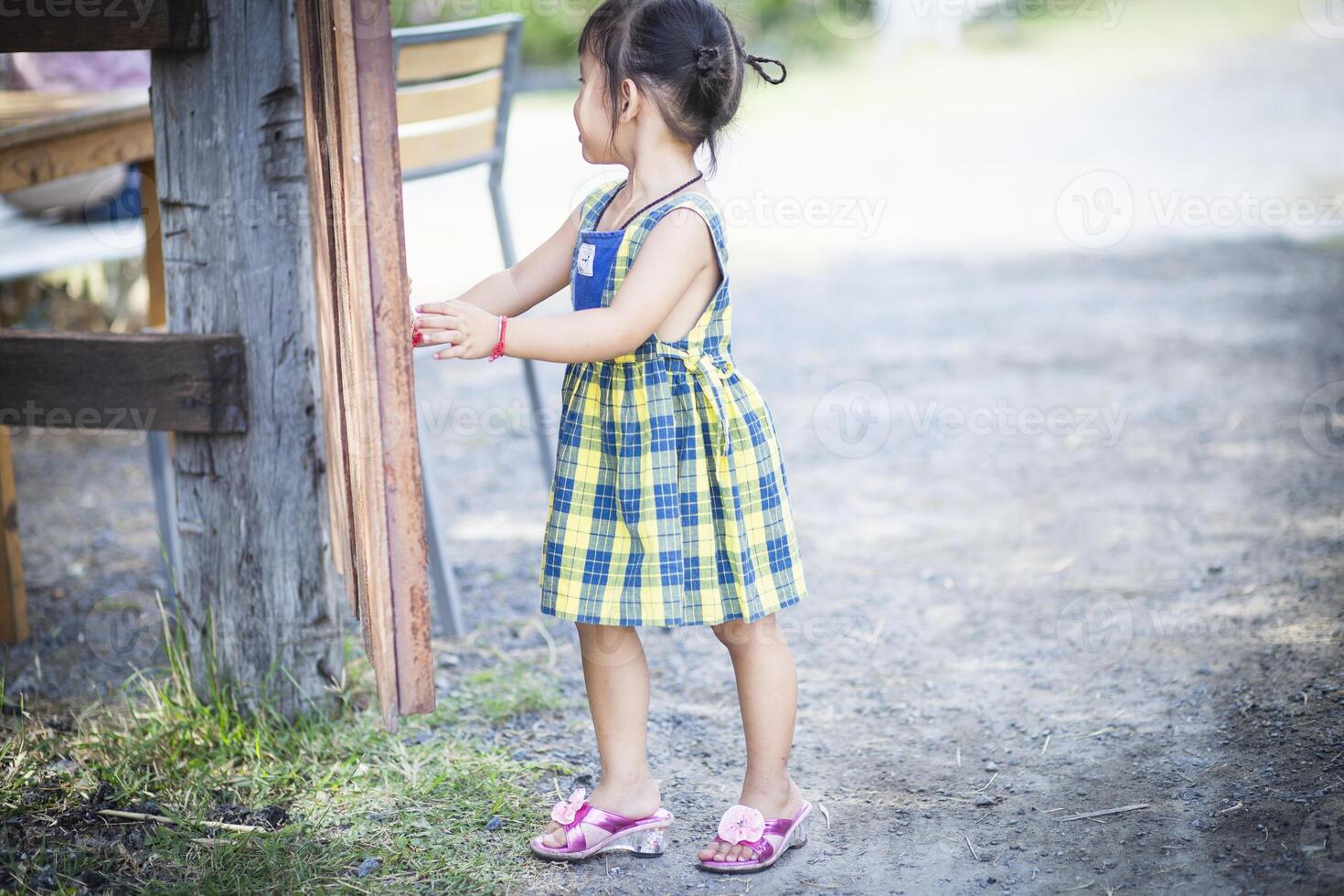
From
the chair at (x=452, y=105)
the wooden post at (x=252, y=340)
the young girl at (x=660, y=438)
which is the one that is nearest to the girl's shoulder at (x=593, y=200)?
the young girl at (x=660, y=438)

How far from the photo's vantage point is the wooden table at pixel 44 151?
305cm

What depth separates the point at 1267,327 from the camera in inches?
230

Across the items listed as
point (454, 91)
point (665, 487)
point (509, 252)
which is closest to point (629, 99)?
point (665, 487)

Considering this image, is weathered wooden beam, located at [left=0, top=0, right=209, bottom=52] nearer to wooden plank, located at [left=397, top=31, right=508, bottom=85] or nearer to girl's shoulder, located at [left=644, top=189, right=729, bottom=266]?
wooden plank, located at [left=397, top=31, right=508, bottom=85]

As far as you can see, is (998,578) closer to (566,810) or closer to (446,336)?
(566,810)

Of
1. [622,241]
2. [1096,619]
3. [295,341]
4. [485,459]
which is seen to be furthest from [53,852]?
[485,459]

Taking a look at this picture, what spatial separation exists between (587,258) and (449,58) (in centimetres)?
131

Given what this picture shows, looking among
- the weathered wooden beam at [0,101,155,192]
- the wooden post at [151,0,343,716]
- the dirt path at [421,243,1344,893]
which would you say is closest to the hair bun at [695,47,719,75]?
the wooden post at [151,0,343,716]

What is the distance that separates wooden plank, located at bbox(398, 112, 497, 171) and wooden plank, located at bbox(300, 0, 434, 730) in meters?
1.09

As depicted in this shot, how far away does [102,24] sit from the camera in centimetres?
235

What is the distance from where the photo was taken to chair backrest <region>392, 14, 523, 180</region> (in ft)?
10.2

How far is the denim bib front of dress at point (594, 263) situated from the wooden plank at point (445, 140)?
1.12 metres

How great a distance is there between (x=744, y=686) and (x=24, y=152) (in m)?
2.21

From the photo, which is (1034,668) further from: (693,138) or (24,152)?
(24,152)
